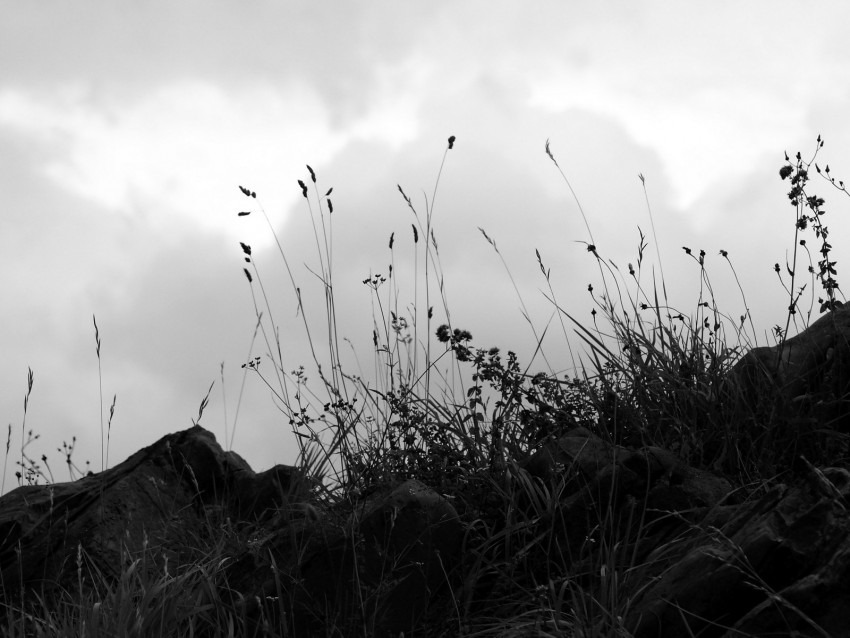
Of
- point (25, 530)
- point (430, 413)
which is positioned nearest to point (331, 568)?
point (430, 413)

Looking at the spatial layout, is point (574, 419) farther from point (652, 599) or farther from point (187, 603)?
point (187, 603)

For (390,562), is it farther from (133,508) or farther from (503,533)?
(133,508)

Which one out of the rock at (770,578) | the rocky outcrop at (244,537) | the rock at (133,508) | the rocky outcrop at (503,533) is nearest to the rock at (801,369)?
the rocky outcrop at (503,533)

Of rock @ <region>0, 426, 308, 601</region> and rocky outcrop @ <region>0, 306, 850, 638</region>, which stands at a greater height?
rock @ <region>0, 426, 308, 601</region>

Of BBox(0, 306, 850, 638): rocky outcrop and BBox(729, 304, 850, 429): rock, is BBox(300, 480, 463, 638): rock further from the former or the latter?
BBox(729, 304, 850, 429): rock

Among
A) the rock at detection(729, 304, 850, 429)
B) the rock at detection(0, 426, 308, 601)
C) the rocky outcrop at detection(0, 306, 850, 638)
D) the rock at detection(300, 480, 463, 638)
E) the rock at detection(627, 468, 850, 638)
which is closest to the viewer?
the rock at detection(627, 468, 850, 638)

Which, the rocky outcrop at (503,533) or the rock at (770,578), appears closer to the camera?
the rock at (770,578)

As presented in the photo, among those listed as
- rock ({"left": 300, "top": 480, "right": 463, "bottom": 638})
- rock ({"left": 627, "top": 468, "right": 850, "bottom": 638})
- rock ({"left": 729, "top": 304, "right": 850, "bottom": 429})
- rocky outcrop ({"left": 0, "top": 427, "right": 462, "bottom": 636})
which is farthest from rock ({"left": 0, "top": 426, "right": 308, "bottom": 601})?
rock ({"left": 729, "top": 304, "right": 850, "bottom": 429})

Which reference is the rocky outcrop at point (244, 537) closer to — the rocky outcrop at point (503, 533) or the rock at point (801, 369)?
the rocky outcrop at point (503, 533)

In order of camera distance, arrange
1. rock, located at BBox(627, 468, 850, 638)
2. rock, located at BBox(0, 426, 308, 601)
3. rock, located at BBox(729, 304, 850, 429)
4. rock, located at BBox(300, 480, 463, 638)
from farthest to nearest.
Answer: rock, located at BBox(0, 426, 308, 601), rock, located at BBox(729, 304, 850, 429), rock, located at BBox(300, 480, 463, 638), rock, located at BBox(627, 468, 850, 638)

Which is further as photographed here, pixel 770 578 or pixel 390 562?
pixel 390 562

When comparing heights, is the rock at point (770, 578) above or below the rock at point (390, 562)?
below

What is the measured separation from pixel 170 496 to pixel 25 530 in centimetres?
73

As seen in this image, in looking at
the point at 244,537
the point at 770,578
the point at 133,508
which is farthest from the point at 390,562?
the point at 133,508
